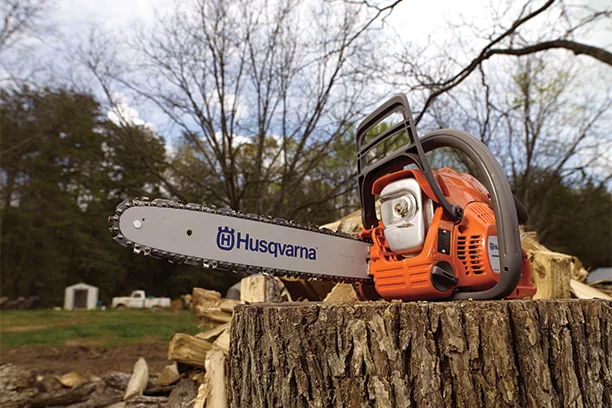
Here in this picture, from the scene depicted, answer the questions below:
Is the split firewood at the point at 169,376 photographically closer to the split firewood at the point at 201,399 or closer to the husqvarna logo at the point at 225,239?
the split firewood at the point at 201,399

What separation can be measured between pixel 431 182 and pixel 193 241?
90cm

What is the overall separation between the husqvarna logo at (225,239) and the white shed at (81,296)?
16552 millimetres

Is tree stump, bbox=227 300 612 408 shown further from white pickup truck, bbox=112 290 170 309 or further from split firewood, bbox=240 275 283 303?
white pickup truck, bbox=112 290 170 309

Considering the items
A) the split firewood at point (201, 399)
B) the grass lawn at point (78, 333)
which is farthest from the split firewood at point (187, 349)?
the grass lawn at point (78, 333)

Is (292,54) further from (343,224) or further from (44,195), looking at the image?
(44,195)

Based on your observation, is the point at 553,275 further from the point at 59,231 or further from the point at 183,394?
the point at 59,231

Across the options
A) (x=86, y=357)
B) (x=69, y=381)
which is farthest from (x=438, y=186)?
(x=86, y=357)

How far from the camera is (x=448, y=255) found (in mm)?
1564

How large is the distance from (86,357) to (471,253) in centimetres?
518

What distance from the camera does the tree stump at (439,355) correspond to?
1068mm

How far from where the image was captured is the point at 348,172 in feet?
20.2

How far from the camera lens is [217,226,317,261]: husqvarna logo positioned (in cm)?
151

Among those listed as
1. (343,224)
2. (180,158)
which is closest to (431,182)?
(343,224)

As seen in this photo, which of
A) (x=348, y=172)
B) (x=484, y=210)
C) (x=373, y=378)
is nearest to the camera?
(x=373, y=378)
